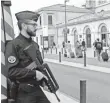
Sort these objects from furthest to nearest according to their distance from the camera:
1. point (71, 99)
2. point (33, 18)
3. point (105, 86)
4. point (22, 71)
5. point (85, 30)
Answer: point (85, 30)
point (105, 86)
point (71, 99)
point (33, 18)
point (22, 71)

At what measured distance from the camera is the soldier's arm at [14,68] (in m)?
2.38

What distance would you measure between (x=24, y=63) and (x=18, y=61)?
7 centimetres

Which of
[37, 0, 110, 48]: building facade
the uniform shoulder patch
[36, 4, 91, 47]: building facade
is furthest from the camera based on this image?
[36, 4, 91, 47]: building facade

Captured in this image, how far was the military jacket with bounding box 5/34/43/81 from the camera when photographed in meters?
2.38

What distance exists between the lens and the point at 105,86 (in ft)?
27.6

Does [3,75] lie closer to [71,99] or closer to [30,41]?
[30,41]

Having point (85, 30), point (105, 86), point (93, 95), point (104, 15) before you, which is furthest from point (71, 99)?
point (85, 30)

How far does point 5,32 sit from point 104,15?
35.9 m

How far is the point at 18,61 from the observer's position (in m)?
2.43

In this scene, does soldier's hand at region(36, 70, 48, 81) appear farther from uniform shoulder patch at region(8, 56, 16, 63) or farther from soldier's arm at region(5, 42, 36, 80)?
uniform shoulder patch at region(8, 56, 16, 63)

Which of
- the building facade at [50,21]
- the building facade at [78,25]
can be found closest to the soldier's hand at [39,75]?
the building facade at [78,25]

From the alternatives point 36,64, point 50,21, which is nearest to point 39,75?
point 36,64

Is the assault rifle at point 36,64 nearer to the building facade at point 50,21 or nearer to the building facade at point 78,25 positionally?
the building facade at point 78,25

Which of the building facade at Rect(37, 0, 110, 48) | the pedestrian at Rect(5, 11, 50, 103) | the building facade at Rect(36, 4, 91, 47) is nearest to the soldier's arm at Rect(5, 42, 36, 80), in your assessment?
the pedestrian at Rect(5, 11, 50, 103)
